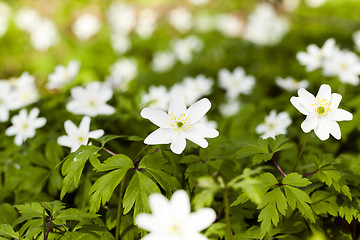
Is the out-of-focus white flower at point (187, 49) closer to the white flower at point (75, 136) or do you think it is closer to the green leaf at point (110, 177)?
the white flower at point (75, 136)

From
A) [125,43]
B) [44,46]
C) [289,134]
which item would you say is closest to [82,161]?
[289,134]

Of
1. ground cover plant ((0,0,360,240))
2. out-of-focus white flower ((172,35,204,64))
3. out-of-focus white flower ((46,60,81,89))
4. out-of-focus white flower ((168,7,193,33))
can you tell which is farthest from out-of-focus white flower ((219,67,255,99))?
out-of-focus white flower ((168,7,193,33))

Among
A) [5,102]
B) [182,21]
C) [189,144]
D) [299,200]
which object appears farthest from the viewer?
[182,21]

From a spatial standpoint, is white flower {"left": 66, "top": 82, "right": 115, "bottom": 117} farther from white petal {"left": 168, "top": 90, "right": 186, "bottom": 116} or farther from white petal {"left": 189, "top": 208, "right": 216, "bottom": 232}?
white petal {"left": 189, "top": 208, "right": 216, "bottom": 232}

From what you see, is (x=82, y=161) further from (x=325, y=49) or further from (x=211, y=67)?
(x=211, y=67)

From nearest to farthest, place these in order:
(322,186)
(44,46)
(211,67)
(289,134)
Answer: (322,186), (289,134), (211,67), (44,46)

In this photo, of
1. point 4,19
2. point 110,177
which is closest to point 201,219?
point 110,177

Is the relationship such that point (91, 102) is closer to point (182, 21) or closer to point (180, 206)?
point (180, 206)
